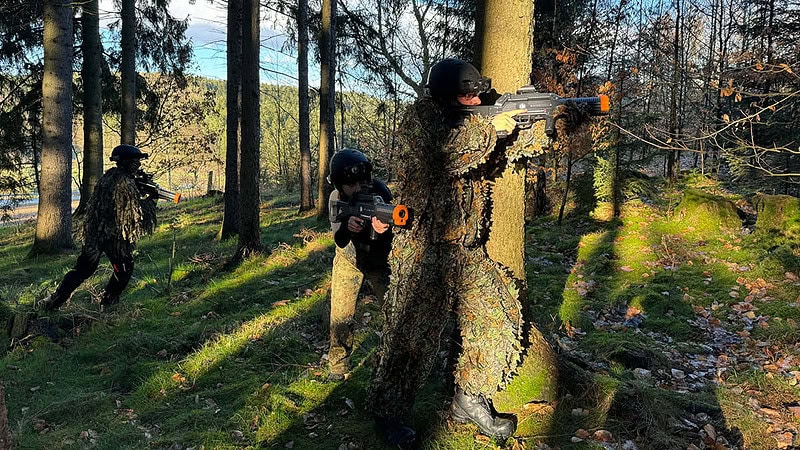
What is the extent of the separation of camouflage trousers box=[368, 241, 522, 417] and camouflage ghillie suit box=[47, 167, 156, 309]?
4583mm

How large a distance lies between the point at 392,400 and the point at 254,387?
1638mm

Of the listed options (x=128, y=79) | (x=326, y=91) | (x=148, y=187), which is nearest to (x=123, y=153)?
(x=148, y=187)

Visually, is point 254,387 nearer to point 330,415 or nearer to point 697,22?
point 330,415

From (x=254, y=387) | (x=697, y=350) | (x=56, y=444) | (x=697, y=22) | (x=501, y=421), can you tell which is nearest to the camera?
(x=501, y=421)

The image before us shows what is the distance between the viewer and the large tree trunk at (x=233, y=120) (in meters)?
10.6

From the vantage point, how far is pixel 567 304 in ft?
21.1

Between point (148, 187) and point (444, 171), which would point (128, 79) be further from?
point (444, 171)

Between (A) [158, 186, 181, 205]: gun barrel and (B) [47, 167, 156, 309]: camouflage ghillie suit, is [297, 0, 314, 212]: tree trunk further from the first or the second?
(B) [47, 167, 156, 309]: camouflage ghillie suit

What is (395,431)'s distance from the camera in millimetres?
3230

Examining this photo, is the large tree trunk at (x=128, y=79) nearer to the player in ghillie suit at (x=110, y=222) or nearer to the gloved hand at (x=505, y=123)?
the player in ghillie suit at (x=110, y=222)

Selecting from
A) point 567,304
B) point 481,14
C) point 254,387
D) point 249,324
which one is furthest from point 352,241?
point 567,304

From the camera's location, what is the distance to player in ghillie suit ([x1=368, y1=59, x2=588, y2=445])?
2934 mm

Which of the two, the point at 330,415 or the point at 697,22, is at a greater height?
the point at 697,22

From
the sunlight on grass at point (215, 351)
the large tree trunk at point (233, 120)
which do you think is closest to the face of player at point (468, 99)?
the sunlight on grass at point (215, 351)
